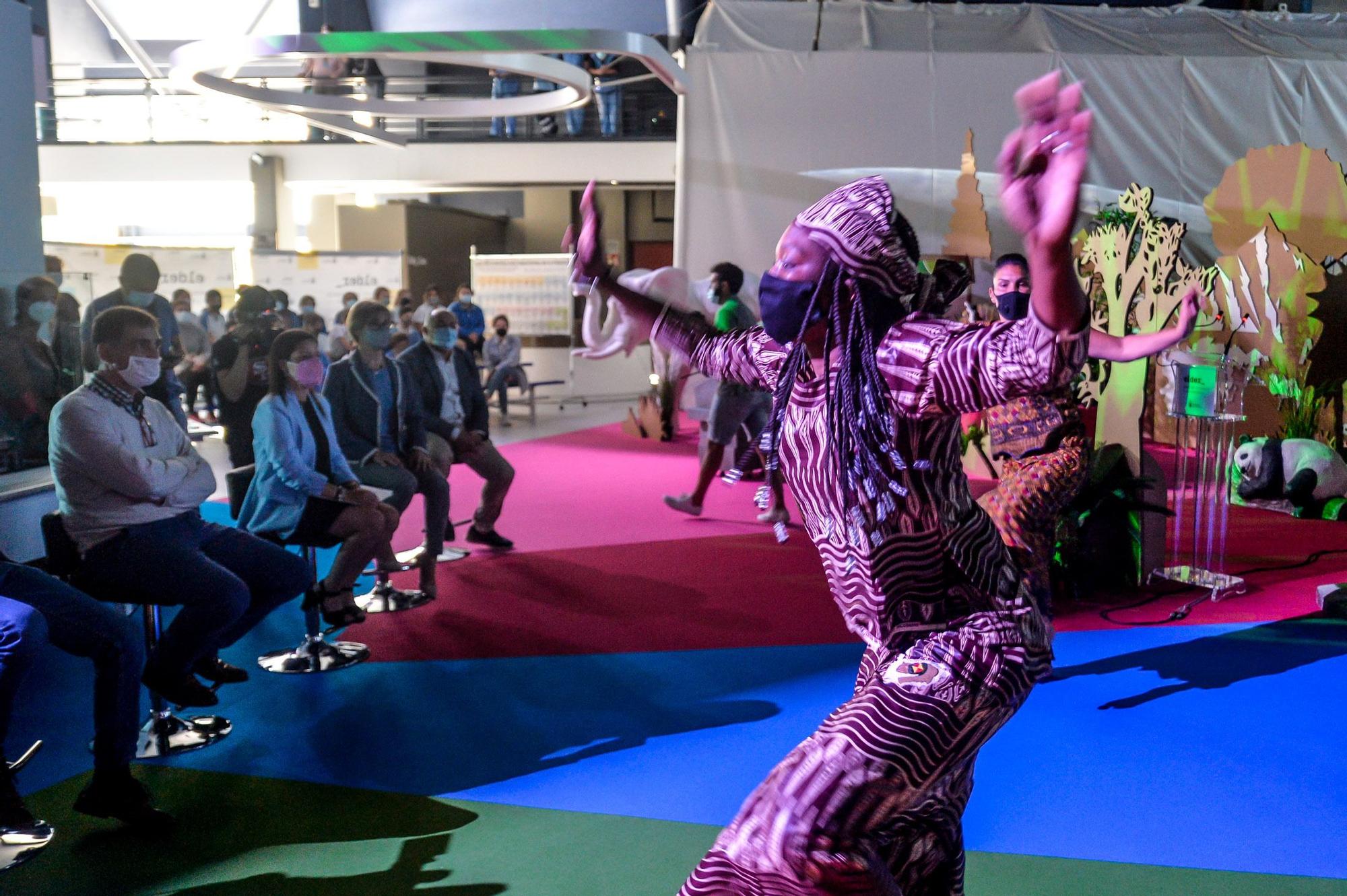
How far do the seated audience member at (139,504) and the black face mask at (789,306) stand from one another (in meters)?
2.40

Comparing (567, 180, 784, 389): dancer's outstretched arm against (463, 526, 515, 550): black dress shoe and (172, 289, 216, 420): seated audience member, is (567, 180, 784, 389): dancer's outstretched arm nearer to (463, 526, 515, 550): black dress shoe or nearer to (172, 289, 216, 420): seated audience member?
(463, 526, 515, 550): black dress shoe

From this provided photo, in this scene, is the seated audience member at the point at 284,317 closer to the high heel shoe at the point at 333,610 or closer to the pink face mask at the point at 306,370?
the pink face mask at the point at 306,370

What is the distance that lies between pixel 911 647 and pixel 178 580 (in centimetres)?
255

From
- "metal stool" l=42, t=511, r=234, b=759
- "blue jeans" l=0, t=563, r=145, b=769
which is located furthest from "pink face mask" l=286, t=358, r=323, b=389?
"blue jeans" l=0, t=563, r=145, b=769

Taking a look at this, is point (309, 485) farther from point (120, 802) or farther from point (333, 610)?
point (120, 802)

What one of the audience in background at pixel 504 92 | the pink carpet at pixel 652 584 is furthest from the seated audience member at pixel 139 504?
the audience in background at pixel 504 92

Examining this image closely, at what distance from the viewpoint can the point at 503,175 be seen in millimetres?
16594

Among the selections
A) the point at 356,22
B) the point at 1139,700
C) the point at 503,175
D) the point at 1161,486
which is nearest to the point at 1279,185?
the point at 1161,486

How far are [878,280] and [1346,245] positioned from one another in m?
10.1

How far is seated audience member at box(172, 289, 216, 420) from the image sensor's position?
33.6 feet

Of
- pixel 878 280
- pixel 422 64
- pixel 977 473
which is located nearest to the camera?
pixel 878 280

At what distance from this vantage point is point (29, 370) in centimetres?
473

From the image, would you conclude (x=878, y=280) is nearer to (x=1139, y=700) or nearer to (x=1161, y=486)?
(x=1139, y=700)

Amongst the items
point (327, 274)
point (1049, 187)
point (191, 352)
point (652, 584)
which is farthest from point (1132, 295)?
point (327, 274)
